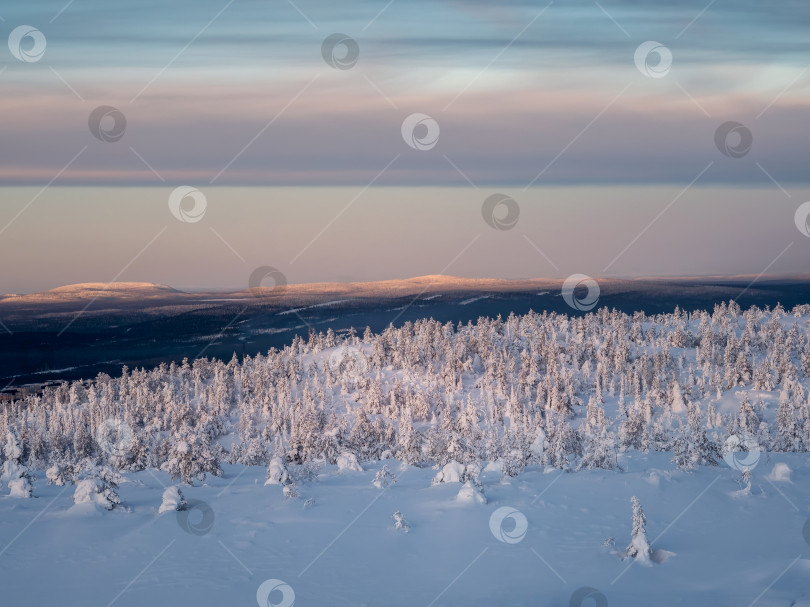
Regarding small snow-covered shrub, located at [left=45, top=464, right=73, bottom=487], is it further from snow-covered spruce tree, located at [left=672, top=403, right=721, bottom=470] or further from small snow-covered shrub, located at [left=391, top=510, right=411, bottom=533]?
snow-covered spruce tree, located at [left=672, top=403, right=721, bottom=470]

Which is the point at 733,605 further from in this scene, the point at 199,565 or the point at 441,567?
the point at 199,565

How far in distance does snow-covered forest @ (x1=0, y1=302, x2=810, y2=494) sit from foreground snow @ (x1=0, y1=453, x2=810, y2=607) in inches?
1160

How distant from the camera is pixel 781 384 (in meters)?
95.8

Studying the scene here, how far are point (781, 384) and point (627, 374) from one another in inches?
779

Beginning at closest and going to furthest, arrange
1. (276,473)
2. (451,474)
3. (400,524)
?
1. (400,524)
2. (276,473)
3. (451,474)

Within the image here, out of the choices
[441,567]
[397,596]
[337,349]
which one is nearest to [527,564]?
[441,567]

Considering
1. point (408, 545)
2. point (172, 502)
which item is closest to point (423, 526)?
point (408, 545)

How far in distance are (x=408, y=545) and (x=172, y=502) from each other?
7.55 meters

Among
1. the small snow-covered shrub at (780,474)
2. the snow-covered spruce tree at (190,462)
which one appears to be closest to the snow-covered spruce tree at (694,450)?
the small snow-covered shrub at (780,474)

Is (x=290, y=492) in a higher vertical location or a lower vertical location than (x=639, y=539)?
higher

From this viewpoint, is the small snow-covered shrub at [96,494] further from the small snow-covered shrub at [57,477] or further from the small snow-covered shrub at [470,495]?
the small snow-covered shrub at [470,495]

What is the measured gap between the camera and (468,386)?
115 m

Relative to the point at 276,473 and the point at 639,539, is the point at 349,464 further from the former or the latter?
the point at 639,539

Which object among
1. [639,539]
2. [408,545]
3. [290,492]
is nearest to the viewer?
[639,539]
